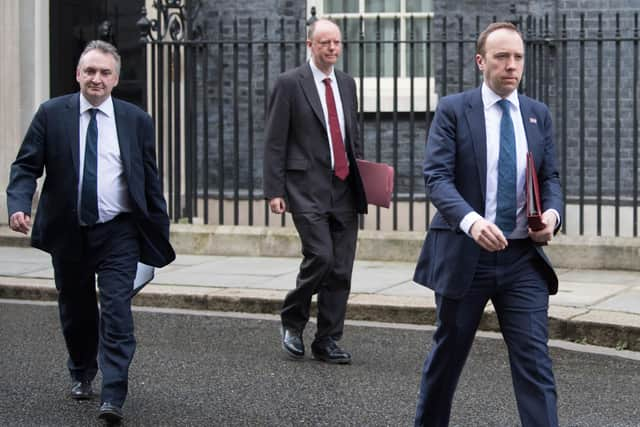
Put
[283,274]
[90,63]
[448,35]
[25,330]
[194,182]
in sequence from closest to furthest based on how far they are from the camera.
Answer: [90,63]
[25,330]
[283,274]
[194,182]
[448,35]

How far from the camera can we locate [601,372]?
697 centimetres

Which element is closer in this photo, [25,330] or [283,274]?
[25,330]

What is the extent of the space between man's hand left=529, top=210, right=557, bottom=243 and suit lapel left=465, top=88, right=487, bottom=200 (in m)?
0.24

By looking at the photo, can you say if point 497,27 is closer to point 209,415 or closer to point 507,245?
point 507,245

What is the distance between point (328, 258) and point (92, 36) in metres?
7.51

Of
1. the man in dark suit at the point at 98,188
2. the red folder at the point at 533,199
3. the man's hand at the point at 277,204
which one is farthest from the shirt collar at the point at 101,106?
the red folder at the point at 533,199

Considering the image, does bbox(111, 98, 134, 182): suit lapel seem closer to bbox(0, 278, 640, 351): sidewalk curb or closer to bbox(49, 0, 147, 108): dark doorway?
bbox(0, 278, 640, 351): sidewalk curb

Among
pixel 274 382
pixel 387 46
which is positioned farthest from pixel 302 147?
pixel 387 46

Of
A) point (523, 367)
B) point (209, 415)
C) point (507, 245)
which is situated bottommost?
Answer: point (209, 415)

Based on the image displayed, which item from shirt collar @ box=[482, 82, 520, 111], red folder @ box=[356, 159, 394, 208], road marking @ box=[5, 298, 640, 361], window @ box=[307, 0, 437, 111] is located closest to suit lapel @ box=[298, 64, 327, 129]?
red folder @ box=[356, 159, 394, 208]

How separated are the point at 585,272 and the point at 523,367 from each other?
5.77 metres

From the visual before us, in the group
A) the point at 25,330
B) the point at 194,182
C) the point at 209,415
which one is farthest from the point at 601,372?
the point at 194,182

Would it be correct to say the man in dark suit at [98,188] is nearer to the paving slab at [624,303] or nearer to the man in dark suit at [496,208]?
the man in dark suit at [496,208]

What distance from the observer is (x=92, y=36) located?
1388 centimetres
